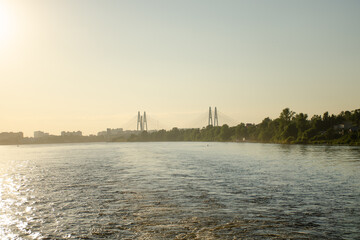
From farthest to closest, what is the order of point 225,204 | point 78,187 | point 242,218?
1. point 78,187
2. point 225,204
3. point 242,218

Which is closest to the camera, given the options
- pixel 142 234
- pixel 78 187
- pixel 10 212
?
pixel 142 234

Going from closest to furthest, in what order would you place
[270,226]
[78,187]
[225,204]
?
[270,226] → [225,204] → [78,187]

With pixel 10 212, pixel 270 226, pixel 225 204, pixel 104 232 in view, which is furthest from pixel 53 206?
pixel 270 226

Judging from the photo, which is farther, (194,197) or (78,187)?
(78,187)

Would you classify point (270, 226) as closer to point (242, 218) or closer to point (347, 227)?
point (242, 218)

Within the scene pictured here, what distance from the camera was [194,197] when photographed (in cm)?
2298

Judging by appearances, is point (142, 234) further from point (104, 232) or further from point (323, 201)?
point (323, 201)

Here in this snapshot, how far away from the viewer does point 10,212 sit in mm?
18969

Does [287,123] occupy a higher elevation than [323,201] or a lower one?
higher

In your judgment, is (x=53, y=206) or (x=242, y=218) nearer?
(x=242, y=218)

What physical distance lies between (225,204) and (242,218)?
3.68m

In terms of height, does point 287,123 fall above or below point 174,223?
above

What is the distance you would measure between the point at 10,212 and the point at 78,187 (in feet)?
34.2

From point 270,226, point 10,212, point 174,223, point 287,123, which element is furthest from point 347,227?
point 287,123
